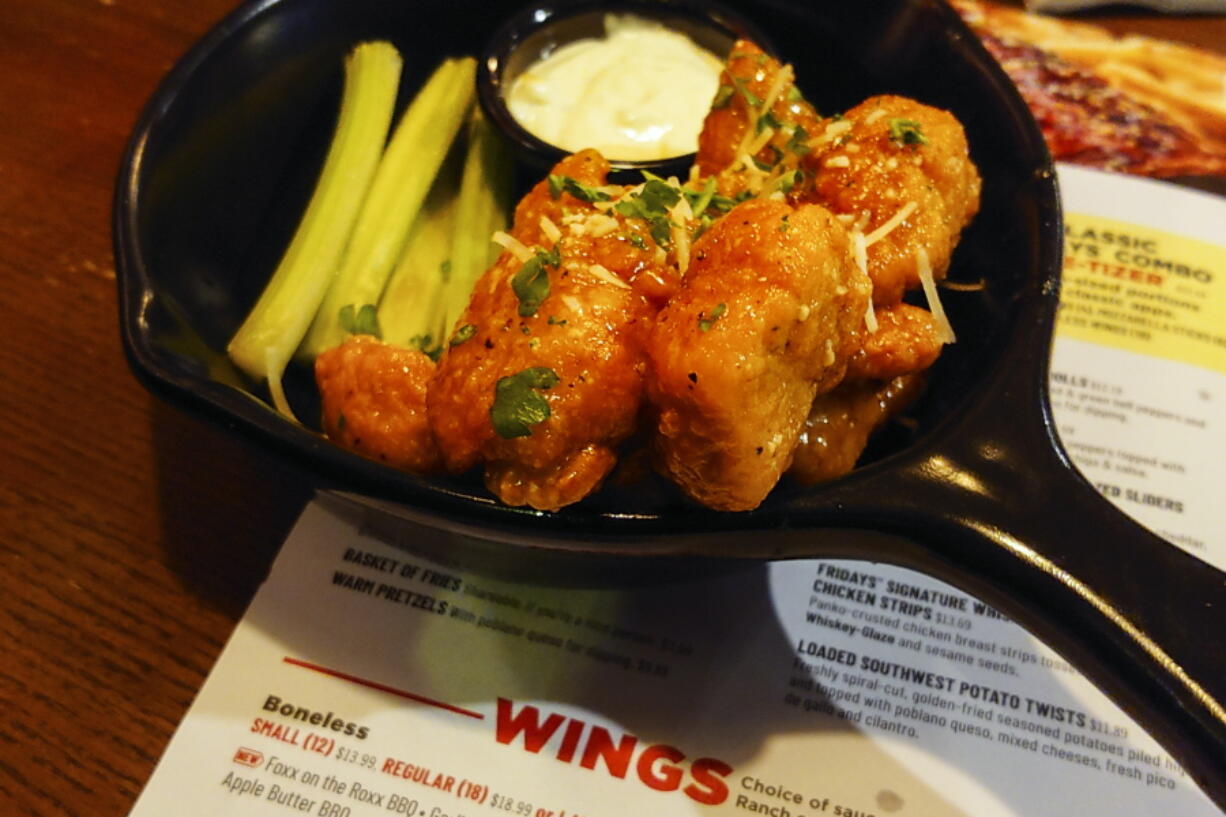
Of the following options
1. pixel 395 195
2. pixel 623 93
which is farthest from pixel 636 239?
pixel 623 93

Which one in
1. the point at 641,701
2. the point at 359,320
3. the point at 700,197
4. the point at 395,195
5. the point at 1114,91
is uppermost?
the point at 700,197

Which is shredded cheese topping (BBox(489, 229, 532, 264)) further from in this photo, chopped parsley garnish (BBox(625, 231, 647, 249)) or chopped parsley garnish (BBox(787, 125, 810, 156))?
chopped parsley garnish (BBox(787, 125, 810, 156))

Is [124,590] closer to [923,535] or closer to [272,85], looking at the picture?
[272,85]

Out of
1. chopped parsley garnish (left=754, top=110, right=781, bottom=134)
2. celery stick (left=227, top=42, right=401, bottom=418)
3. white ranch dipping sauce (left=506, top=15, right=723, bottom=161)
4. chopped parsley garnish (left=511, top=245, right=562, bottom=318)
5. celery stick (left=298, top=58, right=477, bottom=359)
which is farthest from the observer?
white ranch dipping sauce (left=506, top=15, right=723, bottom=161)

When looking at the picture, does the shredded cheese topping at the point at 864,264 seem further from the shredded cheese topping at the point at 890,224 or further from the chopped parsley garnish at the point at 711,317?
the chopped parsley garnish at the point at 711,317

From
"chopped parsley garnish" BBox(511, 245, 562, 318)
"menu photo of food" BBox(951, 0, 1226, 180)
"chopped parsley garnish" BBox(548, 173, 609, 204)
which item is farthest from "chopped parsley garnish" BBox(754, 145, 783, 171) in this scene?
"menu photo of food" BBox(951, 0, 1226, 180)
